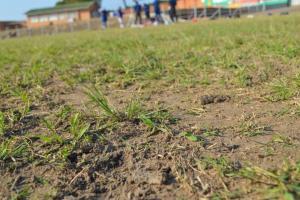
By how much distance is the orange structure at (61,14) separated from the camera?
64.7 m

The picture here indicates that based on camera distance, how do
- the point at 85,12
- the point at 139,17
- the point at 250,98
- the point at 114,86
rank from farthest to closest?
the point at 85,12, the point at 139,17, the point at 114,86, the point at 250,98

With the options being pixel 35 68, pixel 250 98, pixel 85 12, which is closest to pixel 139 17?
pixel 35 68

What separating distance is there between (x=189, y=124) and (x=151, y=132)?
0.28 metres

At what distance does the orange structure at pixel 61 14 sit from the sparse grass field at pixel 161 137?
201 feet

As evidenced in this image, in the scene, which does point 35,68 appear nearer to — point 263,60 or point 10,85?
point 10,85

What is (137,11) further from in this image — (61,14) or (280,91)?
(61,14)

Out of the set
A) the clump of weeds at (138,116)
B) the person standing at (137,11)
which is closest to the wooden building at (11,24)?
the person standing at (137,11)

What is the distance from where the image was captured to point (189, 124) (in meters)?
2.36

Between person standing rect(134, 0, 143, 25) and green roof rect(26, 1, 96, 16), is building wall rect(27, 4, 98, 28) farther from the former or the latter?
person standing rect(134, 0, 143, 25)

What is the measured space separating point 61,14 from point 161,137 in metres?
68.7

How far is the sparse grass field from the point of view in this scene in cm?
170

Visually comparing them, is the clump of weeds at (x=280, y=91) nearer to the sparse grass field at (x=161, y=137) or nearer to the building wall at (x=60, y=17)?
the sparse grass field at (x=161, y=137)

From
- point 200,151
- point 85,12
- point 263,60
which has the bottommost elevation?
point 200,151

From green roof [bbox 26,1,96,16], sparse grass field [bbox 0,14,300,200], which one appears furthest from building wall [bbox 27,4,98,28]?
sparse grass field [bbox 0,14,300,200]
